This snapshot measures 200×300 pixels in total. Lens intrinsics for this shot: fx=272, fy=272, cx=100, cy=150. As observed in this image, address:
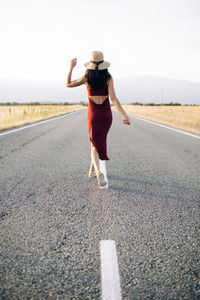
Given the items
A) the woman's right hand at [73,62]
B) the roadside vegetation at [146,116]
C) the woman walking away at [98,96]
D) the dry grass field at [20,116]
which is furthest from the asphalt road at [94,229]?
the dry grass field at [20,116]

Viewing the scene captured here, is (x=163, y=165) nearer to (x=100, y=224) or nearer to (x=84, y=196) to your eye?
(x=84, y=196)

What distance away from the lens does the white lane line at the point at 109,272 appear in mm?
1786

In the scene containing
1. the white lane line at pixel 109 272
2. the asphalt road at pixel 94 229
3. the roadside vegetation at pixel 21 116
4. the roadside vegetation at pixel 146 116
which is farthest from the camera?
the roadside vegetation at pixel 21 116

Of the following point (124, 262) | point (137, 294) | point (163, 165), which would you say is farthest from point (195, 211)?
point (163, 165)

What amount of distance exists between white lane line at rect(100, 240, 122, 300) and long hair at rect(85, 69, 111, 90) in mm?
2296

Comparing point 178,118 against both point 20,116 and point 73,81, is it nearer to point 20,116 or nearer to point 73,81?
point 20,116

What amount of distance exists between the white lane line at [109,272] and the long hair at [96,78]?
7.53ft

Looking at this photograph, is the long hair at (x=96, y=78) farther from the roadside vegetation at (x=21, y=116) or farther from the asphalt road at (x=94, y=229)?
the roadside vegetation at (x=21, y=116)

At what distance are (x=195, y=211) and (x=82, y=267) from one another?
168cm

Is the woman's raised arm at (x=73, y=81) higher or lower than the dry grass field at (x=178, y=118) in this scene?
higher

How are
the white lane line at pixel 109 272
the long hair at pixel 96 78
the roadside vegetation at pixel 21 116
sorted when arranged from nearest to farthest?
the white lane line at pixel 109 272 < the long hair at pixel 96 78 < the roadside vegetation at pixel 21 116

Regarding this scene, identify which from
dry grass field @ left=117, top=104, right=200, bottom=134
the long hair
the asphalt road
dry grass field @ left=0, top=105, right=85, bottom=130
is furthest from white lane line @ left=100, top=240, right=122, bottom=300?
dry grass field @ left=0, top=105, right=85, bottom=130

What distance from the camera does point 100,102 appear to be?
4086mm

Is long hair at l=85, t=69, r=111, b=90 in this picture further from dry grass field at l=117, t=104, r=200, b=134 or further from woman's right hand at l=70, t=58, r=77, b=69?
dry grass field at l=117, t=104, r=200, b=134
